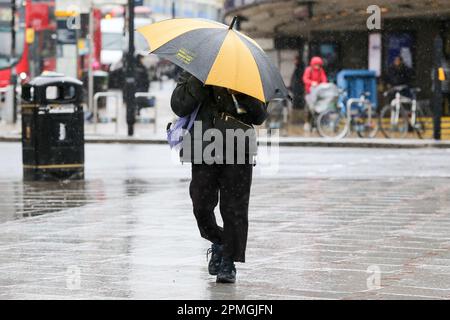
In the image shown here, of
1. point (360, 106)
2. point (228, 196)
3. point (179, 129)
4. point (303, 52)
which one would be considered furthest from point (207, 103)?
point (303, 52)

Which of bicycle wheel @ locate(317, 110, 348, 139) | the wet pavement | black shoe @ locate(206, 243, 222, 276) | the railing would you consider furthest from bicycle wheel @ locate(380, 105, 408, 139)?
black shoe @ locate(206, 243, 222, 276)

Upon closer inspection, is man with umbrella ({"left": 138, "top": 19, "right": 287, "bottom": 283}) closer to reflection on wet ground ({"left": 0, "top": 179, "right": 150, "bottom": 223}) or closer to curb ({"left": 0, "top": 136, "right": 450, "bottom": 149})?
reflection on wet ground ({"left": 0, "top": 179, "right": 150, "bottom": 223})

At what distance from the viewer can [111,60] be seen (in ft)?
165

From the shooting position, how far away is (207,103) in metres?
7.84

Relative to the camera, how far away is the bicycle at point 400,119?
1077 inches

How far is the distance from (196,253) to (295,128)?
22.9 meters

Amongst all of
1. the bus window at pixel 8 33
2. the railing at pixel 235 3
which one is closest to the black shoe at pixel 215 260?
the railing at pixel 235 3

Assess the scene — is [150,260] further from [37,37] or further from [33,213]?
[37,37]

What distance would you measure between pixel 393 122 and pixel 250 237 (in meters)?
17.7

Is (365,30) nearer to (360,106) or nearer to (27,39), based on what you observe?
(360,106)

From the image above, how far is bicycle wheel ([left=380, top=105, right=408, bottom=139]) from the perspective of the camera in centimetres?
2741

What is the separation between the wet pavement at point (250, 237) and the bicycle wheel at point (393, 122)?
902 cm

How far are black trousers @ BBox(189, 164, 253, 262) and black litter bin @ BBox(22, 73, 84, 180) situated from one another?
8758 mm

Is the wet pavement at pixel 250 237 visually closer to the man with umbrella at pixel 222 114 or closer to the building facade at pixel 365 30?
the man with umbrella at pixel 222 114
